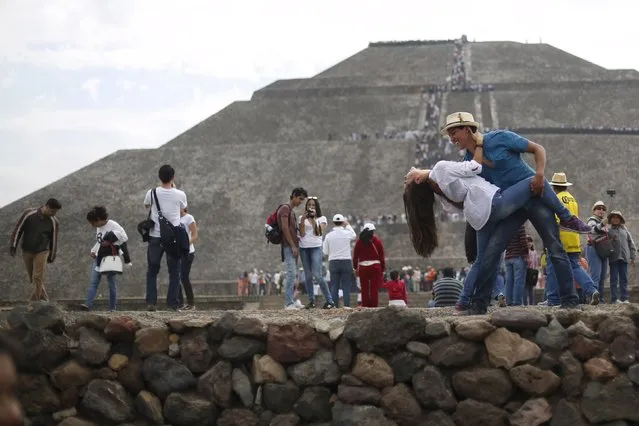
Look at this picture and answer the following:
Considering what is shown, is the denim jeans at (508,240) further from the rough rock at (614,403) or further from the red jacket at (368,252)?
the red jacket at (368,252)

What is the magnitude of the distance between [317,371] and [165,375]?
120 centimetres

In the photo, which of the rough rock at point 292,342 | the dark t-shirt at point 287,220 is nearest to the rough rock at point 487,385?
the rough rock at point 292,342

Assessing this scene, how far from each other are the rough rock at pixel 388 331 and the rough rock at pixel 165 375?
1.35 metres

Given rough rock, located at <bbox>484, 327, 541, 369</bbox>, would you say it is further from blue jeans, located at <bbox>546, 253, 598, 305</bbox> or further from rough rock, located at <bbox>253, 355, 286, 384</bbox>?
blue jeans, located at <bbox>546, 253, 598, 305</bbox>

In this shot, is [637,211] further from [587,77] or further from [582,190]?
[587,77]

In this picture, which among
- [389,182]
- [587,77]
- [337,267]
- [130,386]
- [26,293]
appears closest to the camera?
[130,386]

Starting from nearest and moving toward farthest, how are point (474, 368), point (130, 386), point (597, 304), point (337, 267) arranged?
1. point (474, 368)
2. point (130, 386)
3. point (597, 304)
4. point (337, 267)

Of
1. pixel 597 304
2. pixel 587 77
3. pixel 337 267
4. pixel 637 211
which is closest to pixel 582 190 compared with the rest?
pixel 637 211

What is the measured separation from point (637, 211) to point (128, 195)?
2238cm

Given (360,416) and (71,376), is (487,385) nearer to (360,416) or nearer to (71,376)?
(360,416)

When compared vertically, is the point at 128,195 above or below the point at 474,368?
above

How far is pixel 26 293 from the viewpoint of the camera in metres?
42.6

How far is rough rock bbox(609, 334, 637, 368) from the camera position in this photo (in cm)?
827

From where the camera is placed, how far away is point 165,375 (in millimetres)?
8906
